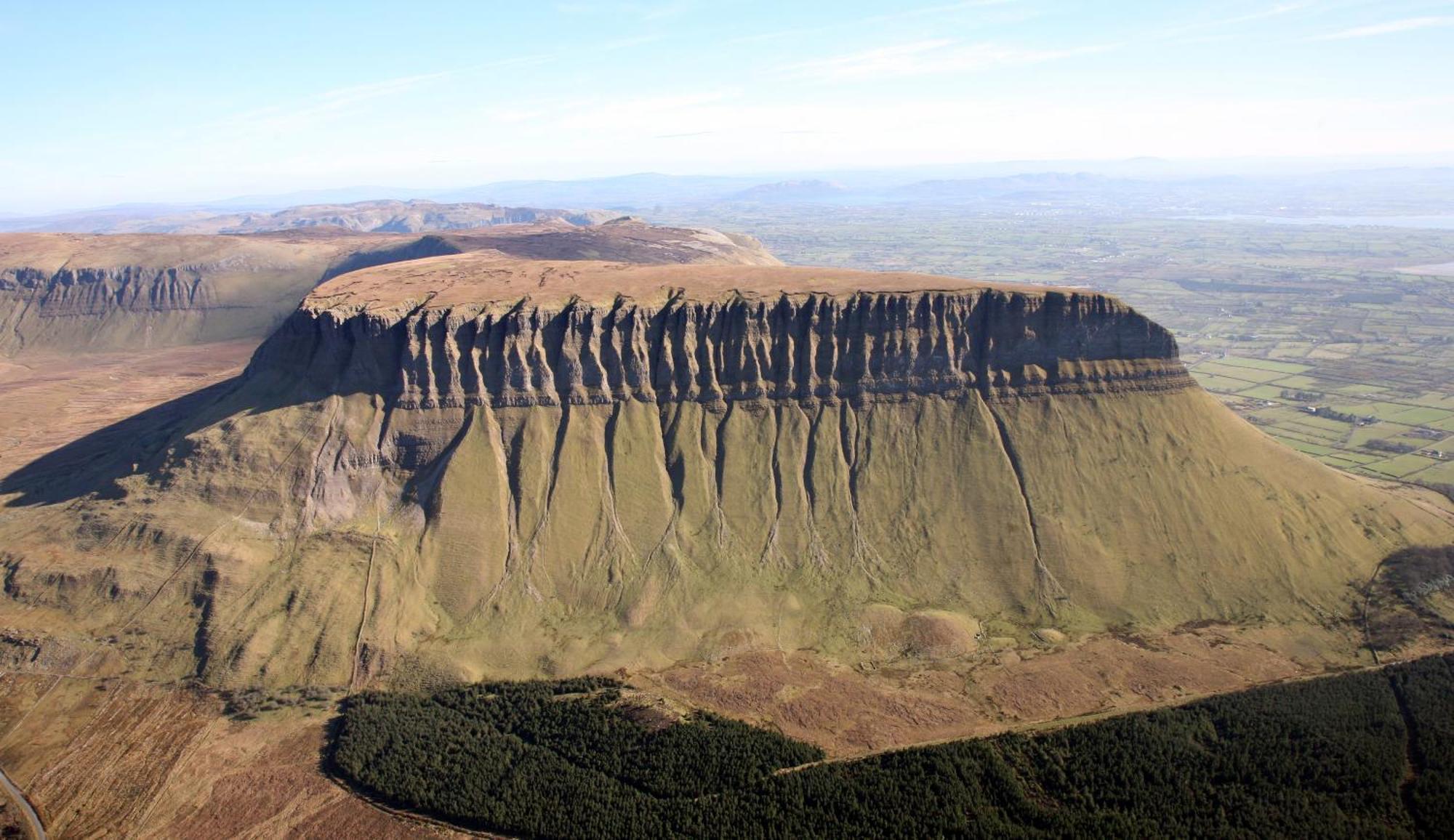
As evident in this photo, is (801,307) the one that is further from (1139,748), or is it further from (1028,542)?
(1139,748)

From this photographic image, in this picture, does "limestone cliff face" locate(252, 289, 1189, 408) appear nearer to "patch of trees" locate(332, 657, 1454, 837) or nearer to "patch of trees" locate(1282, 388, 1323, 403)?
"patch of trees" locate(332, 657, 1454, 837)

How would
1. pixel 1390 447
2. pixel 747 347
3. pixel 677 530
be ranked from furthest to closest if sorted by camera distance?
pixel 1390 447 < pixel 747 347 < pixel 677 530

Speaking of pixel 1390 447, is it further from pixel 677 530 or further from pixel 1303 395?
pixel 677 530

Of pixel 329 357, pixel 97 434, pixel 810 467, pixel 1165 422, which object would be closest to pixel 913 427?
pixel 810 467

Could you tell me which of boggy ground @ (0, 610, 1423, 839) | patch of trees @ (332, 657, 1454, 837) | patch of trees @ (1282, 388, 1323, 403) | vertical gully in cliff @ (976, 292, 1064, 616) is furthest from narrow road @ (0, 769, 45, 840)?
patch of trees @ (1282, 388, 1323, 403)

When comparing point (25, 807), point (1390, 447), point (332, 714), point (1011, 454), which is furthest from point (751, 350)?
point (1390, 447)

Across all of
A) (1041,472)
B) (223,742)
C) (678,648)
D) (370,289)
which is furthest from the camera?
(370,289)
